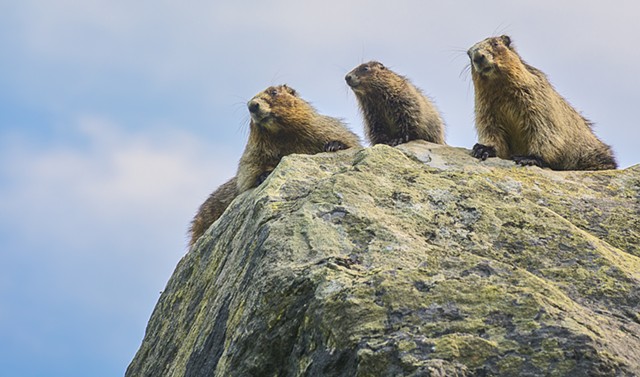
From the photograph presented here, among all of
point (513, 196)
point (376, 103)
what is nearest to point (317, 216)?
point (513, 196)

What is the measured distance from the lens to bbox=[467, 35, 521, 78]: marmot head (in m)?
9.68

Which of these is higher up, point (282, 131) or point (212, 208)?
point (282, 131)

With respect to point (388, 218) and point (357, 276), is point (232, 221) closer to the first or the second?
point (388, 218)

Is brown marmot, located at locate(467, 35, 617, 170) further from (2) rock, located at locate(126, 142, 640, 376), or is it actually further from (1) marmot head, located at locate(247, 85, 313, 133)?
(1) marmot head, located at locate(247, 85, 313, 133)

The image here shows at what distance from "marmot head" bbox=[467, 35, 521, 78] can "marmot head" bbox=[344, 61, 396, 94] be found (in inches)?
109

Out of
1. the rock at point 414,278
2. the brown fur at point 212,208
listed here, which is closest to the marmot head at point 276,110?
the brown fur at point 212,208

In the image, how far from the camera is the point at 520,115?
9.52 metres

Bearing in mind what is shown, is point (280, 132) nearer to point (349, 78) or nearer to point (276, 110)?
point (276, 110)

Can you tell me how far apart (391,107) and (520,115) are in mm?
3007

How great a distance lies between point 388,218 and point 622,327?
1.68 meters

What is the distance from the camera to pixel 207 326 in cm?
582

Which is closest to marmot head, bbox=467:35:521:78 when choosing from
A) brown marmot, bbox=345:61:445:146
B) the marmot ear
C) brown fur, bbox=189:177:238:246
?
brown marmot, bbox=345:61:445:146

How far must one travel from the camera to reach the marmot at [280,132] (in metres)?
10.9

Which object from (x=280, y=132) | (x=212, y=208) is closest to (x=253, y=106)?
(x=280, y=132)
